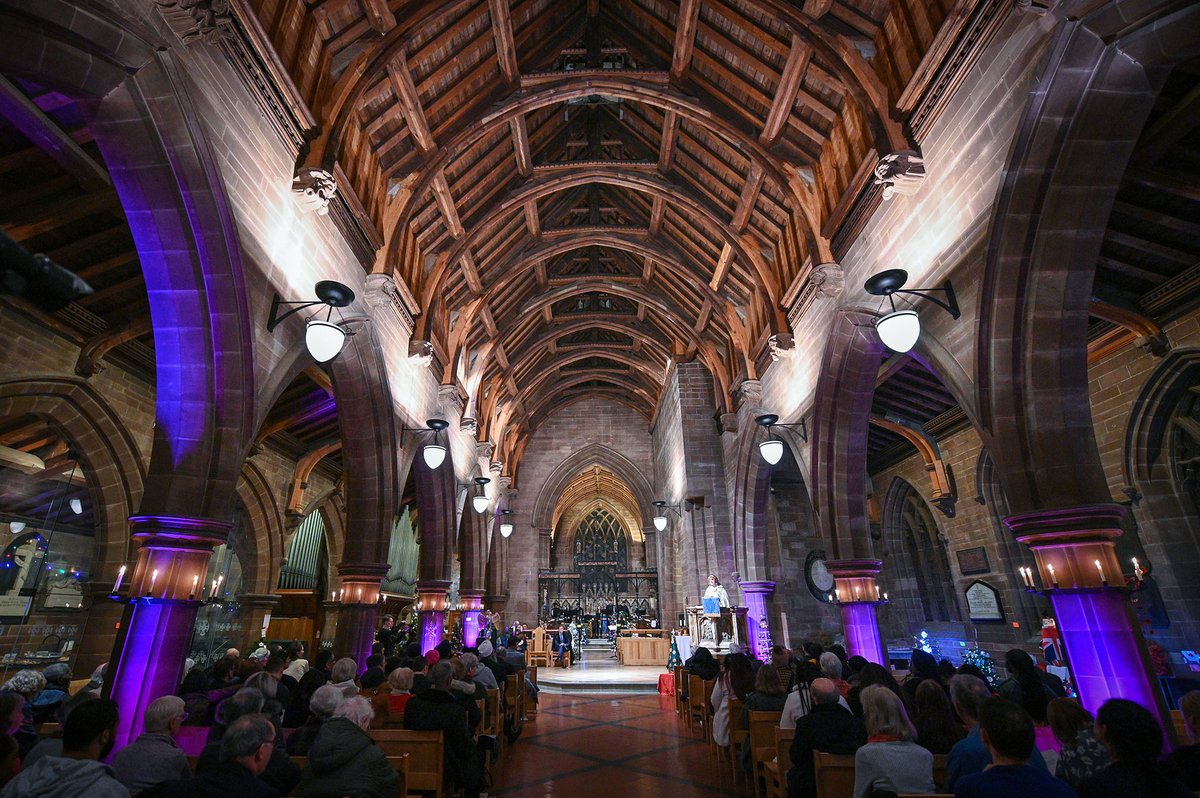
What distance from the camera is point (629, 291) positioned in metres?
13.6

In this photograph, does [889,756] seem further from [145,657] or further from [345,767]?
[145,657]

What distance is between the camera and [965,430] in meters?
10.0

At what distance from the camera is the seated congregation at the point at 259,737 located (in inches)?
77.7

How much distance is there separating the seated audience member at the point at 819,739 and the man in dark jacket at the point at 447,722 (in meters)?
2.12

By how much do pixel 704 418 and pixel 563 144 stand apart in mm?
7043

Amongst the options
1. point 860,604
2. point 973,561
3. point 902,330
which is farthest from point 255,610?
point 973,561

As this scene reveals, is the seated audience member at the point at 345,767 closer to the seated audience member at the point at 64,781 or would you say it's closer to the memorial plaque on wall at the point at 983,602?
the seated audience member at the point at 64,781

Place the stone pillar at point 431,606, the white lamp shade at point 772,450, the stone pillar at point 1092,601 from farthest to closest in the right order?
the stone pillar at point 431,606 < the white lamp shade at point 772,450 < the stone pillar at point 1092,601

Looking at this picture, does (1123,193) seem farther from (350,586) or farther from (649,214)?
(350,586)

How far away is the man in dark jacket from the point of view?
3766 millimetres

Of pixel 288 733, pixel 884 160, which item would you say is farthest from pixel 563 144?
pixel 288 733

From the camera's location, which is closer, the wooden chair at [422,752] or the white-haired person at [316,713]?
the white-haired person at [316,713]

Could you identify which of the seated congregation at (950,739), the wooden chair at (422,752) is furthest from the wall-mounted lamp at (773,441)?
the wooden chair at (422,752)

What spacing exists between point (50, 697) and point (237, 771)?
302 cm
